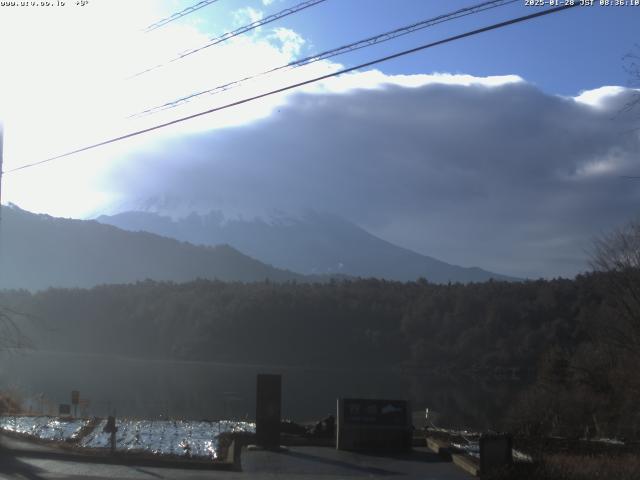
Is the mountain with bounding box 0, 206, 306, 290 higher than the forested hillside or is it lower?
higher

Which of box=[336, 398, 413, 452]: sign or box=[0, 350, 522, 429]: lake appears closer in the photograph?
box=[336, 398, 413, 452]: sign

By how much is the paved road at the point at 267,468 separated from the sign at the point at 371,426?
0.69 m

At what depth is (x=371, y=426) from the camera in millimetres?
18859

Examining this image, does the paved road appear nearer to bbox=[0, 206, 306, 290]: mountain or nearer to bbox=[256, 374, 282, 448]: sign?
bbox=[256, 374, 282, 448]: sign

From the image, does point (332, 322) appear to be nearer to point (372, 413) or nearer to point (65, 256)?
point (372, 413)

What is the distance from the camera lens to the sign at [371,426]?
18797 mm

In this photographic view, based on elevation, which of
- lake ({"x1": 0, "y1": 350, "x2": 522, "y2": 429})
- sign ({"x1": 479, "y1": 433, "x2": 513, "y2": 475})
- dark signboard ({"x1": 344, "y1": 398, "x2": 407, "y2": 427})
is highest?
lake ({"x1": 0, "y1": 350, "x2": 522, "y2": 429})

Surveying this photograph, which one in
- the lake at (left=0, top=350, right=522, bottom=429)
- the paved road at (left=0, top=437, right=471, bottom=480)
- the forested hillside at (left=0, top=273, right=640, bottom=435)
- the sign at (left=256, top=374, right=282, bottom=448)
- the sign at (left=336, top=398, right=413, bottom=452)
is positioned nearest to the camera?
the paved road at (left=0, top=437, right=471, bottom=480)

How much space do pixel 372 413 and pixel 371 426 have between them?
309 millimetres

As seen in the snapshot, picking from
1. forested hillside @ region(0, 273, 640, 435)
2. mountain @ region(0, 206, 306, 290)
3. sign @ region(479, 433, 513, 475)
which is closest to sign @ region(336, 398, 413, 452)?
sign @ region(479, 433, 513, 475)

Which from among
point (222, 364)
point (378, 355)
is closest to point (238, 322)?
point (222, 364)

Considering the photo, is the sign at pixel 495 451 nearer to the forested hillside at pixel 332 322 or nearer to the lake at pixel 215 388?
the lake at pixel 215 388

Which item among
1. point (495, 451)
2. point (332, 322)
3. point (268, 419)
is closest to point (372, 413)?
point (268, 419)

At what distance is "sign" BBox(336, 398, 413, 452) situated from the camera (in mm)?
18797
